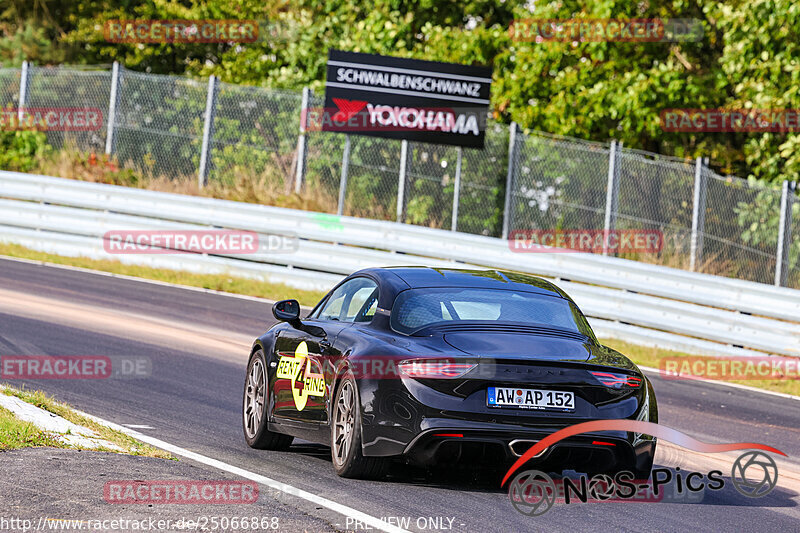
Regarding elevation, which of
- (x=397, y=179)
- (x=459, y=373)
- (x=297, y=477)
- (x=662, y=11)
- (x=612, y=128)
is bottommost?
(x=297, y=477)

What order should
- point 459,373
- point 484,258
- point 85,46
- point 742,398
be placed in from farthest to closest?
point 85,46
point 484,258
point 742,398
point 459,373

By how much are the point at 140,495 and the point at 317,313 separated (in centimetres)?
283

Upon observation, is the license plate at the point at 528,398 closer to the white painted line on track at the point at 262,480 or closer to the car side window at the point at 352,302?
the white painted line on track at the point at 262,480

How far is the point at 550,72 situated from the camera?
27.0 metres

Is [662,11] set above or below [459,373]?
above

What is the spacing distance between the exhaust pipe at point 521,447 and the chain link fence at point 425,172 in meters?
12.5

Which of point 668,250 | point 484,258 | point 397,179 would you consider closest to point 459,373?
point 484,258

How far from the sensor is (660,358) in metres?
15.5

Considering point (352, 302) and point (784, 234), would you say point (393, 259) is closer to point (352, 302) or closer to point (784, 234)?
point (784, 234)

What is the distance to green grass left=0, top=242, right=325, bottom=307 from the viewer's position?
1898 centimetres

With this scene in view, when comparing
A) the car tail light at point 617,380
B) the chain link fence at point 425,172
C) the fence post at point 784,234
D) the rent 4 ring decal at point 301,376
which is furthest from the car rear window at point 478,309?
the chain link fence at point 425,172

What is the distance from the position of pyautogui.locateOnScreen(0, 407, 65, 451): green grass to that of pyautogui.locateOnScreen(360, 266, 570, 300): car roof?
2284 mm

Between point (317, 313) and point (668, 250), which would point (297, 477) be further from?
point (668, 250)

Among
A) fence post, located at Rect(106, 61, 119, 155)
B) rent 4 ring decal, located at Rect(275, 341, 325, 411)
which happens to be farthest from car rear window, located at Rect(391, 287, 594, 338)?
fence post, located at Rect(106, 61, 119, 155)
